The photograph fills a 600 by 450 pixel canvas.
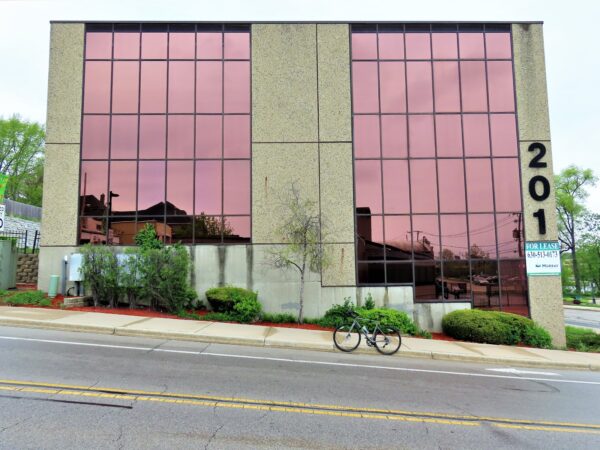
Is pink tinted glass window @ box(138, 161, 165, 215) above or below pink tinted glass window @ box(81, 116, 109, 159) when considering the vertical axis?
below

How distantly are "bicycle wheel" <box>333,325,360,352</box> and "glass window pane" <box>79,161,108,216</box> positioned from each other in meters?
11.0

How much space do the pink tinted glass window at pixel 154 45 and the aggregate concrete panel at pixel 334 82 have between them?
6.61m

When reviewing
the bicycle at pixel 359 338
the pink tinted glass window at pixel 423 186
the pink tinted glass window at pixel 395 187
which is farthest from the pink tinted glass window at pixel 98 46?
the bicycle at pixel 359 338

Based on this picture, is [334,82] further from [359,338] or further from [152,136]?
[359,338]

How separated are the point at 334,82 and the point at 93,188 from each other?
10.9 meters

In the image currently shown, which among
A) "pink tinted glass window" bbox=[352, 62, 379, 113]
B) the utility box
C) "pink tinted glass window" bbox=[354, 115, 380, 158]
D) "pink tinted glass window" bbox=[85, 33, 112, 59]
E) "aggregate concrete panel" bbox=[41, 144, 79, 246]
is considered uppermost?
"pink tinted glass window" bbox=[85, 33, 112, 59]

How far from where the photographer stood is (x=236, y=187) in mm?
15930

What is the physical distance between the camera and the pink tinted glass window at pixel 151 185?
15875 mm

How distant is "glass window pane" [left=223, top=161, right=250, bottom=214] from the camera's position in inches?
622

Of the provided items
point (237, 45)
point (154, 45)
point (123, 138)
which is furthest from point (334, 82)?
point (123, 138)

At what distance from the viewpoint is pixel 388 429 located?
16.0 feet

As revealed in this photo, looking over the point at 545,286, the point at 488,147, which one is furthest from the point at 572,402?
the point at 488,147

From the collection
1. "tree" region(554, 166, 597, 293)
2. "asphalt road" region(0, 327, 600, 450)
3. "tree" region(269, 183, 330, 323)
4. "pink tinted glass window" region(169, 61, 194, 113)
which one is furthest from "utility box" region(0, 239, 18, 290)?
"tree" region(554, 166, 597, 293)

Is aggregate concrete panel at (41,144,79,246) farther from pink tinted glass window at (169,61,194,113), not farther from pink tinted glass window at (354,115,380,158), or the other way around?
pink tinted glass window at (354,115,380,158)
